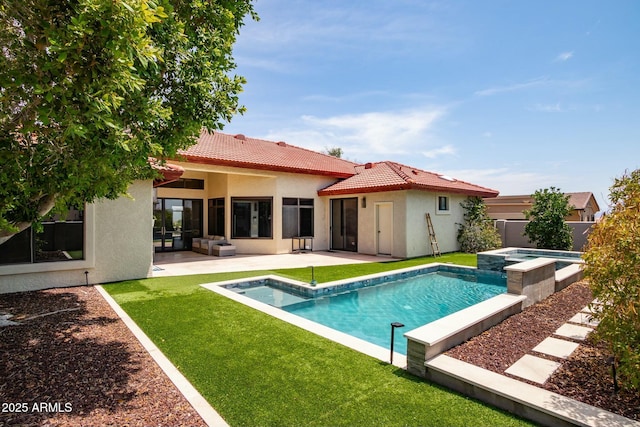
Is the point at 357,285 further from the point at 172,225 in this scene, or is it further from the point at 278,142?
the point at 278,142

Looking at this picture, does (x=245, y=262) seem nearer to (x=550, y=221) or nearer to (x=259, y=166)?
(x=259, y=166)

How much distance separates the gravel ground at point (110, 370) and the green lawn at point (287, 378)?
0.47 metres

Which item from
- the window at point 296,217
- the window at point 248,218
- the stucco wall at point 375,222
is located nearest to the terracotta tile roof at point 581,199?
the stucco wall at point 375,222

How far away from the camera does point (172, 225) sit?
1897 cm

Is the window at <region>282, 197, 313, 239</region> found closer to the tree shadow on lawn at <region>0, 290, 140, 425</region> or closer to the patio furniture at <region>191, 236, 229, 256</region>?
the patio furniture at <region>191, 236, 229, 256</region>

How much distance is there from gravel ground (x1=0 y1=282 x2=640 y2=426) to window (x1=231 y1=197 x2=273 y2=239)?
10.9m

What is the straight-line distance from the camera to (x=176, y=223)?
754 inches

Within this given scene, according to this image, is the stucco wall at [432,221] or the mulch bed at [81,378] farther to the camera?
the stucco wall at [432,221]

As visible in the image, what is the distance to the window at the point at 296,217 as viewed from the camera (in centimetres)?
1812

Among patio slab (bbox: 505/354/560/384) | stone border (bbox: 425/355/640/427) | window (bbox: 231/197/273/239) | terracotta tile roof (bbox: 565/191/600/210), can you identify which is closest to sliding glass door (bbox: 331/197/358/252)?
window (bbox: 231/197/273/239)

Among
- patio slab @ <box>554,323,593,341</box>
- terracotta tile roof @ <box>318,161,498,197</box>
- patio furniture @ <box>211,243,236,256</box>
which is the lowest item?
patio slab @ <box>554,323,593,341</box>

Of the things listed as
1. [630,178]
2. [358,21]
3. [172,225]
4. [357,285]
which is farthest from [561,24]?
[172,225]

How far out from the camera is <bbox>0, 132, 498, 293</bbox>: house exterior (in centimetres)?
1652

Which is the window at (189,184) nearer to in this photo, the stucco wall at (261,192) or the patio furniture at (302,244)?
the stucco wall at (261,192)
